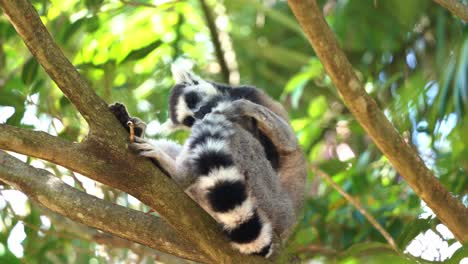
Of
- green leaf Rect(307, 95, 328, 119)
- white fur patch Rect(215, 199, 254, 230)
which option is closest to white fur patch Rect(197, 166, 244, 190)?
white fur patch Rect(215, 199, 254, 230)

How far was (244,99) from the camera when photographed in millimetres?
4430

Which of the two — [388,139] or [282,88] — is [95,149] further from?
[282,88]

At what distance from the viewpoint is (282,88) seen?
24.3ft

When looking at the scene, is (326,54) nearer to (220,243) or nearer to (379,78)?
(220,243)

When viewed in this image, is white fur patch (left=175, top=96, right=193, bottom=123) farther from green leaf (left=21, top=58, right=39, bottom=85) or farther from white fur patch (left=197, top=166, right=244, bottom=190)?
white fur patch (left=197, top=166, right=244, bottom=190)

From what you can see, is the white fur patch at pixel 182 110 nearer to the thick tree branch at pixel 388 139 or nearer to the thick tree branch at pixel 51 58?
the thick tree branch at pixel 388 139

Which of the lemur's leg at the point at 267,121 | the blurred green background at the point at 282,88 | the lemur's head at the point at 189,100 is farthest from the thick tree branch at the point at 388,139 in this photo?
the lemur's head at the point at 189,100

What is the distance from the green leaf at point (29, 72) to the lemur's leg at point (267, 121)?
109 cm

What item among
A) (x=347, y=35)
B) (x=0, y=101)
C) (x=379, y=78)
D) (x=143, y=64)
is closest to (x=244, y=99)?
(x=0, y=101)

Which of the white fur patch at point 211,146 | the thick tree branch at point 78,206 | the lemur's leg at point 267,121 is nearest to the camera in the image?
the thick tree branch at point 78,206

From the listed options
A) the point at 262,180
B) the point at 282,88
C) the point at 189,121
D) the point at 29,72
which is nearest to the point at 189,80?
the point at 189,121

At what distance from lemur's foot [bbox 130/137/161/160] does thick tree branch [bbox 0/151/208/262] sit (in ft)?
0.84

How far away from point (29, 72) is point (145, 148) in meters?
1.36

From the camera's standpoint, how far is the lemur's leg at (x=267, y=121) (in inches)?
166
